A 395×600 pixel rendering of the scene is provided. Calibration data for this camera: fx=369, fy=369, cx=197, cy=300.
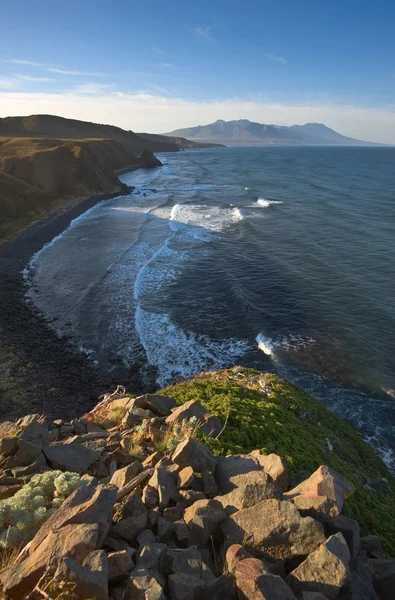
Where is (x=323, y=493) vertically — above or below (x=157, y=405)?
above

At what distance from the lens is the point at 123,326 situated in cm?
3014

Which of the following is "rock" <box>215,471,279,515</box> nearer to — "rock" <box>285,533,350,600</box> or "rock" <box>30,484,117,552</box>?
"rock" <box>285,533,350,600</box>

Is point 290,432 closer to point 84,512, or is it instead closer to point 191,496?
point 191,496

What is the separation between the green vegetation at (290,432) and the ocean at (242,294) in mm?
5600

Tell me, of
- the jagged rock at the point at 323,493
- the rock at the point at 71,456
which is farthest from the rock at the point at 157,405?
the jagged rock at the point at 323,493

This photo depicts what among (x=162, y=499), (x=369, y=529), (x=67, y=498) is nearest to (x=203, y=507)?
(x=162, y=499)

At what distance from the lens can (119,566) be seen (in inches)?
194

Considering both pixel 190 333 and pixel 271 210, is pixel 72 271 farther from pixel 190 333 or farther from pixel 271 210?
pixel 271 210

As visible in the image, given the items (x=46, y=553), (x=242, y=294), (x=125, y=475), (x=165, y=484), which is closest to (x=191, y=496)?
(x=165, y=484)

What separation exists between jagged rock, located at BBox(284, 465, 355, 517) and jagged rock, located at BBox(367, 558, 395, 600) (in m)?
1.08

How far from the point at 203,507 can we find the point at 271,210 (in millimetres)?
64883

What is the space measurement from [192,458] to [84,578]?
3033mm

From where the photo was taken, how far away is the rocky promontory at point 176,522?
4.77m

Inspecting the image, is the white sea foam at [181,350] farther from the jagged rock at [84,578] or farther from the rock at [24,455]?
the jagged rock at [84,578]
